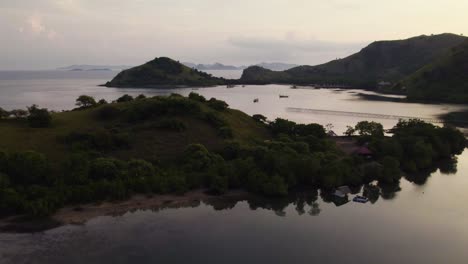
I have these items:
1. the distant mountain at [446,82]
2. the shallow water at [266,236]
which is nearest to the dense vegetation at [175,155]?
the shallow water at [266,236]

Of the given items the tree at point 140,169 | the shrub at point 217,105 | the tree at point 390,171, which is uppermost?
the shrub at point 217,105

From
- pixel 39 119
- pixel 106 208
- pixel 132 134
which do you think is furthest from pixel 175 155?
pixel 39 119

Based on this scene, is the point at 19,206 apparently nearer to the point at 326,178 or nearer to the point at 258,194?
the point at 258,194

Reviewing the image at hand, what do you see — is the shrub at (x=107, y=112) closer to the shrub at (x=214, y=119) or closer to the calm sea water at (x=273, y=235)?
the shrub at (x=214, y=119)

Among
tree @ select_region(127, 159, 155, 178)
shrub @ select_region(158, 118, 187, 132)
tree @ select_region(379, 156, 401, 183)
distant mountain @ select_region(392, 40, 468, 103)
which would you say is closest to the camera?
tree @ select_region(127, 159, 155, 178)

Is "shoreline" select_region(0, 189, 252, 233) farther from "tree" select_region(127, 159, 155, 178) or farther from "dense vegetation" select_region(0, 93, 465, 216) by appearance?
"tree" select_region(127, 159, 155, 178)

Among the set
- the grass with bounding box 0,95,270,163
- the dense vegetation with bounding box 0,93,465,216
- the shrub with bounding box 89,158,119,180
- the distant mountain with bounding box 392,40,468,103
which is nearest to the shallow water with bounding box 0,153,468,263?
the dense vegetation with bounding box 0,93,465,216
